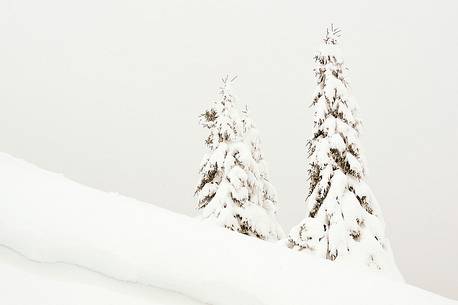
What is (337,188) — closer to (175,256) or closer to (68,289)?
(175,256)

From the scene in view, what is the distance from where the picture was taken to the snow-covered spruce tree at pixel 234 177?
59.8ft

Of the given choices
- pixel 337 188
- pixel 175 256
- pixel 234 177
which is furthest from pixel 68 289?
pixel 234 177

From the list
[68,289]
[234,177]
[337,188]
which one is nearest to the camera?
[68,289]

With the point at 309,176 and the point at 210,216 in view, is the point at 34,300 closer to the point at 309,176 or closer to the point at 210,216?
the point at 309,176

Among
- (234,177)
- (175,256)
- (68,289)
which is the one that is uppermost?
(234,177)

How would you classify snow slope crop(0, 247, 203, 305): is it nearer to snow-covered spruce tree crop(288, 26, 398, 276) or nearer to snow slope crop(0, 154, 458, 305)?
snow slope crop(0, 154, 458, 305)

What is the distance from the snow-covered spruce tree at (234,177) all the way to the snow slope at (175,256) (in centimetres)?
1451

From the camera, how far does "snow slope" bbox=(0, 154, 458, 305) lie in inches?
103

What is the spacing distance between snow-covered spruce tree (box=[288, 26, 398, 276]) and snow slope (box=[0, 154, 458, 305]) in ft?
37.8

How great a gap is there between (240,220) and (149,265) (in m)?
15.7

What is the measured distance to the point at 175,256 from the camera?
9.08ft

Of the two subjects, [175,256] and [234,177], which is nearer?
[175,256]

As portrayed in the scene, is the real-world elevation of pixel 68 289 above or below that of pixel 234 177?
below

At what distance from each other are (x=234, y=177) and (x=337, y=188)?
16.9ft
